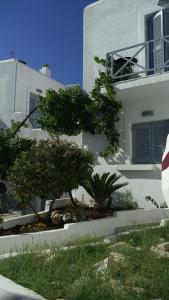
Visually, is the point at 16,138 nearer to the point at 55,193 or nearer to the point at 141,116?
the point at 141,116

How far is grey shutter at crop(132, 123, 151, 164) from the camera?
40.4 feet

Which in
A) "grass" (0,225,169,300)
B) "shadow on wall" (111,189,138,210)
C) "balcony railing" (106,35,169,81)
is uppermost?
"balcony railing" (106,35,169,81)

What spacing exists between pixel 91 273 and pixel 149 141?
7.94 meters

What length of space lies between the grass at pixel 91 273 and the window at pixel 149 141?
578 centimetres

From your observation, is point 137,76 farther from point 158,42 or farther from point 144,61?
point 158,42

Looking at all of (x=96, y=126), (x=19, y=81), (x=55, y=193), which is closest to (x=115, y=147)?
(x=96, y=126)

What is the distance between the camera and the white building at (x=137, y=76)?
11352 mm

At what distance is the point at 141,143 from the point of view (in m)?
12.5

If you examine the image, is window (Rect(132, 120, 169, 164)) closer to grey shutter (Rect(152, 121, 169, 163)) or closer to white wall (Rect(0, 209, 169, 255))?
grey shutter (Rect(152, 121, 169, 163))

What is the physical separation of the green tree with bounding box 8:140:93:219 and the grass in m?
2.23

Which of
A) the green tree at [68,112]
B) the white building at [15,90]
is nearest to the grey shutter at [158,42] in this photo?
the green tree at [68,112]

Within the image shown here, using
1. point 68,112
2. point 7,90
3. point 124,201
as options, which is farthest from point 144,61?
point 7,90

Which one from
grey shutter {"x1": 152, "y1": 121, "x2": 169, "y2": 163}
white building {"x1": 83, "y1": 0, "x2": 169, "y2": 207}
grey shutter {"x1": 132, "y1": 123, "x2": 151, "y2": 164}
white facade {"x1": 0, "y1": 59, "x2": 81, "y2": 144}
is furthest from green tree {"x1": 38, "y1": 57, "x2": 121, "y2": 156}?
white facade {"x1": 0, "y1": 59, "x2": 81, "y2": 144}

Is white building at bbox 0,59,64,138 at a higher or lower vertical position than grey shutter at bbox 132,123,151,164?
higher
